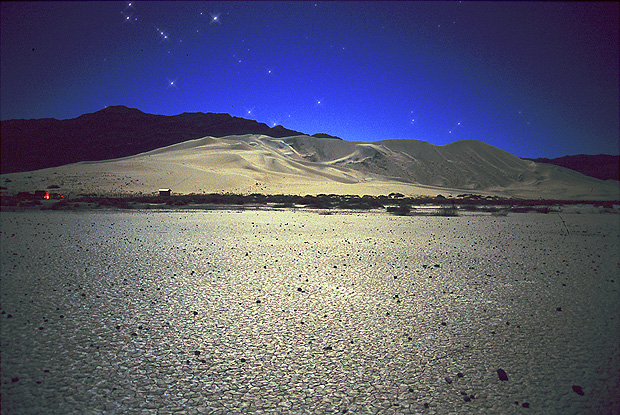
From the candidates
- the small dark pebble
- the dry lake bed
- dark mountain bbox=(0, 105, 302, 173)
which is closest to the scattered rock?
the dry lake bed

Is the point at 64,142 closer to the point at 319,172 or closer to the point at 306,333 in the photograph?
the point at 319,172

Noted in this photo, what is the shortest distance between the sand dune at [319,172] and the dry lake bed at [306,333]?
144 feet

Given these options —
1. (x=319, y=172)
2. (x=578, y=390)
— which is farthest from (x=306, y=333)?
(x=319, y=172)

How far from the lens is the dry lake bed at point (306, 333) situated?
3.20m

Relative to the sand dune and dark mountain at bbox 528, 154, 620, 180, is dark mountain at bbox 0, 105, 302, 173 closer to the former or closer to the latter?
the sand dune

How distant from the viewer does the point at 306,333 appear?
455cm

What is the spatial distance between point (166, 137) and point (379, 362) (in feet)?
700

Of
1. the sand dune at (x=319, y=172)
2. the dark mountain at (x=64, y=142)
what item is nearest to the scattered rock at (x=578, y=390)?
the sand dune at (x=319, y=172)

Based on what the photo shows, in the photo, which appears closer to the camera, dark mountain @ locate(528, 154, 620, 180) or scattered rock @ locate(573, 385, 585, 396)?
scattered rock @ locate(573, 385, 585, 396)

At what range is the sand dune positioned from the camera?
53.9 m

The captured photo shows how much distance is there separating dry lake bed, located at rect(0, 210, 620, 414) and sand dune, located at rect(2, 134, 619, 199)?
144 feet

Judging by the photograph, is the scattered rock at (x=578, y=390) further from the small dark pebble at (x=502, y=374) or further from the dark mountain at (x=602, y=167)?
the dark mountain at (x=602, y=167)

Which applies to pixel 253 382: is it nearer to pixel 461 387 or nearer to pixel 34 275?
pixel 461 387

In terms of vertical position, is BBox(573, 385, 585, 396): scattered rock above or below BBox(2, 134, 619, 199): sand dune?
below
